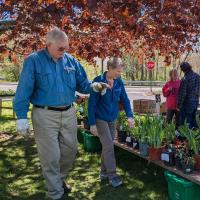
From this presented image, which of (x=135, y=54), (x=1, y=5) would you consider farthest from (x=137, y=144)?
(x=135, y=54)

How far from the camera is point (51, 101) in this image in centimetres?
449

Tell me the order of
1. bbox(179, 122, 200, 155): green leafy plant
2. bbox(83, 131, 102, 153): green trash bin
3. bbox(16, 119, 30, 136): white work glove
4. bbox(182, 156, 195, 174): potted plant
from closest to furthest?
1. bbox(16, 119, 30, 136): white work glove
2. bbox(182, 156, 195, 174): potted plant
3. bbox(179, 122, 200, 155): green leafy plant
4. bbox(83, 131, 102, 153): green trash bin

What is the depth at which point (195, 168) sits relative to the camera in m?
4.76

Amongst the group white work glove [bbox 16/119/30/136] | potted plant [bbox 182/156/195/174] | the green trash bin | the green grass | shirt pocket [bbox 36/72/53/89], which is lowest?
the green grass

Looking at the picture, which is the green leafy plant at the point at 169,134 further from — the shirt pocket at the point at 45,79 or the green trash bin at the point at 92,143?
the green trash bin at the point at 92,143

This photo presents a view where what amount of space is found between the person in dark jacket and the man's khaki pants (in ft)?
11.9

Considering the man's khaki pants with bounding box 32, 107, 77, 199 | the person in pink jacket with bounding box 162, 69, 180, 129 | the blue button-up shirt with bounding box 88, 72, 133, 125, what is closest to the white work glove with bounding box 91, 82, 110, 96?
the blue button-up shirt with bounding box 88, 72, 133, 125

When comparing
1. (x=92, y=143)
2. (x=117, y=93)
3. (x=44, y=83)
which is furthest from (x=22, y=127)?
(x=92, y=143)

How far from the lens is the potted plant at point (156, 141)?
210 inches

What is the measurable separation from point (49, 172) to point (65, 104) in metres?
0.77

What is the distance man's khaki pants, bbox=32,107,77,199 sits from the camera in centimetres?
451

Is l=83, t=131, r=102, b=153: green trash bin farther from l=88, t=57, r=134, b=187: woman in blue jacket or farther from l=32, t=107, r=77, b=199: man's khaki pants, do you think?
l=32, t=107, r=77, b=199: man's khaki pants

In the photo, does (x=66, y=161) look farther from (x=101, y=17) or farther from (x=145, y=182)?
(x=101, y=17)

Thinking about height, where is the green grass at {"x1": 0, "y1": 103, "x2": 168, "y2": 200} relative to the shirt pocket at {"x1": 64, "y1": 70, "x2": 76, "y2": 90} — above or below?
below
